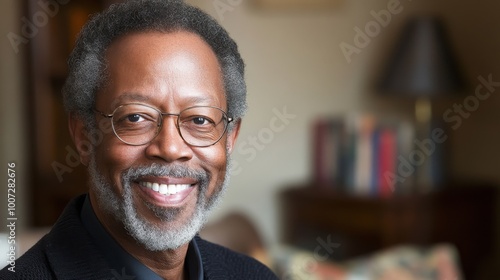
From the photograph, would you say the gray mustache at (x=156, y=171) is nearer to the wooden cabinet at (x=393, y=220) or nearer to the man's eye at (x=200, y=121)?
the man's eye at (x=200, y=121)

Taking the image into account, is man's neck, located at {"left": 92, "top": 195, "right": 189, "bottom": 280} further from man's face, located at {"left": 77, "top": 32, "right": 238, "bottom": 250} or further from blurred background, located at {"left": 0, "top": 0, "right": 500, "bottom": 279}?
blurred background, located at {"left": 0, "top": 0, "right": 500, "bottom": 279}

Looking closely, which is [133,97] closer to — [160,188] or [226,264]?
[160,188]

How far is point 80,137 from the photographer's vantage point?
1009 millimetres

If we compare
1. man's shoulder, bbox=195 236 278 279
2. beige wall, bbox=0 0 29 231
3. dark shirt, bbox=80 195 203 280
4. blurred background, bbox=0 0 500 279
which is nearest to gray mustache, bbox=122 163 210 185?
dark shirt, bbox=80 195 203 280

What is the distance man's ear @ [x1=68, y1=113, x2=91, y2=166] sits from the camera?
1.00 metres

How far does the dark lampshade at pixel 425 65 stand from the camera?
3312 millimetres

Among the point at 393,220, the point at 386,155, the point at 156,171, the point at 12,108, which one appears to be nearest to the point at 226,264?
the point at 156,171

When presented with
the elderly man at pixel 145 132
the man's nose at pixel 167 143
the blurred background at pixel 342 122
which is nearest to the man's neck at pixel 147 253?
the elderly man at pixel 145 132

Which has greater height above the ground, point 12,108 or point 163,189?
point 12,108

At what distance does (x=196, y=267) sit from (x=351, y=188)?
2302mm

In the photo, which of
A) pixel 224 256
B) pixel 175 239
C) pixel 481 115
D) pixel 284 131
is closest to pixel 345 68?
pixel 284 131

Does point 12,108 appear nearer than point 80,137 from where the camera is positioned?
No

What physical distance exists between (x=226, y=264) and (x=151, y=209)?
0.27m

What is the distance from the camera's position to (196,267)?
1.10 metres
